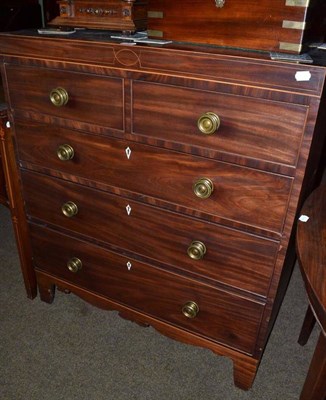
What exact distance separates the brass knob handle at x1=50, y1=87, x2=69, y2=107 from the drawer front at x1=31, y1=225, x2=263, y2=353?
1.94 feet

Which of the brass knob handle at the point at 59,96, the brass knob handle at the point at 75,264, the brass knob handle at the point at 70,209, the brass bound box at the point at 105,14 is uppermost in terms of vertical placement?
the brass bound box at the point at 105,14

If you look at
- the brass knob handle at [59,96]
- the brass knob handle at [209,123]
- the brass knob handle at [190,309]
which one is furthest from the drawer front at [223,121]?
the brass knob handle at [190,309]

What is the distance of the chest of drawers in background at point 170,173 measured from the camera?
3.46 ft

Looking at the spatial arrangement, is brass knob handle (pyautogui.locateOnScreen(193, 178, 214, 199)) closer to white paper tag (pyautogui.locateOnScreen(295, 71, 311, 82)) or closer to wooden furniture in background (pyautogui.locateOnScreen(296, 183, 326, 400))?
wooden furniture in background (pyautogui.locateOnScreen(296, 183, 326, 400))

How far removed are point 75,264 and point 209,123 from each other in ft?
3.05

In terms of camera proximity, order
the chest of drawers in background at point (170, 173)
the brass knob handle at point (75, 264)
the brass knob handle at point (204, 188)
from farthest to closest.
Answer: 1. the brass knob handle at point (75, 264)
2. the brass knob handle at point (204, 188)
3. the chest of drawers in background at point (170, 173)

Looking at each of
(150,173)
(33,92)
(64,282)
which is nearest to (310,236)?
(150,173)

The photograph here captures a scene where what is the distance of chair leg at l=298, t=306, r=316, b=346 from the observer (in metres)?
1.70

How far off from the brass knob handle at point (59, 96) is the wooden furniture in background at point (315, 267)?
86cm

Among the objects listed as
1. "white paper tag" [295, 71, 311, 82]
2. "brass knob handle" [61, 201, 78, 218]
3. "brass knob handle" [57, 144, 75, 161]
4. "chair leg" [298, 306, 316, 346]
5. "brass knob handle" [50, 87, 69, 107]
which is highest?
"white paper tag" [295, 71, 311, 82]

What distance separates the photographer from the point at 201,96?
109cm

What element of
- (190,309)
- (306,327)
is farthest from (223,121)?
(306,327)

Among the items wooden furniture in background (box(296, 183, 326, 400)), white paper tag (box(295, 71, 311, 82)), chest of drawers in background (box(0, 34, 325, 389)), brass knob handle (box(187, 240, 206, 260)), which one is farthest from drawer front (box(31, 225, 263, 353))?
white paper tag (box(295, 71, 311, 82))

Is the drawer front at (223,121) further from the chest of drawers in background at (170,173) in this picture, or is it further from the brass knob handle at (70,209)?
the brass knob handle at (70,209)
